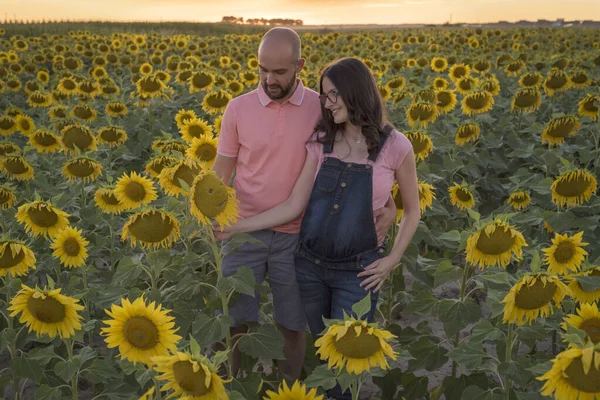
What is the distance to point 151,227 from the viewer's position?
3.02 meters

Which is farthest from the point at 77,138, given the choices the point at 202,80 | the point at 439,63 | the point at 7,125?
the point at 439,63

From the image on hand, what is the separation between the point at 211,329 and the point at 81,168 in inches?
98.2

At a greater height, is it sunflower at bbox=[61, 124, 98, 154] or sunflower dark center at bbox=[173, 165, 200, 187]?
sunflower dark center at bbox=[173, 165, 200, 187]

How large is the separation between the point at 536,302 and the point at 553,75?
22.6ft

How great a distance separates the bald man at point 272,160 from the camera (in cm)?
324

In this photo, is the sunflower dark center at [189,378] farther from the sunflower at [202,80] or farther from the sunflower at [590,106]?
the sunflower at [202,80]

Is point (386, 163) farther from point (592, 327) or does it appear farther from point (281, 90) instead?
point (592, 327)

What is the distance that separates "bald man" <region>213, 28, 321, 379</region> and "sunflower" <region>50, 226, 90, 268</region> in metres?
0.97

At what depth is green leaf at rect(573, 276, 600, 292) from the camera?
2848mm

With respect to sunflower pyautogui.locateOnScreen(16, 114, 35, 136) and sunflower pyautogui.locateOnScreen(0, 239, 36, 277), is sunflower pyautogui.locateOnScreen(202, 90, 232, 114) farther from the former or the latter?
sunflower pyautogui.locateOnScreen(0, 239, 36, 277)

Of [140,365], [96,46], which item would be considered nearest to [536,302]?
[140,365]

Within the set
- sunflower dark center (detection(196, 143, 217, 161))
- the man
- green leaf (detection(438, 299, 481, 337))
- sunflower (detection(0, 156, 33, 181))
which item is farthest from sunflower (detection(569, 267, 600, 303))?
sunflower (detection(0, 156, 33, 181))

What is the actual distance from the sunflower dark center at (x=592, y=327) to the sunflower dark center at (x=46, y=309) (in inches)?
86.6

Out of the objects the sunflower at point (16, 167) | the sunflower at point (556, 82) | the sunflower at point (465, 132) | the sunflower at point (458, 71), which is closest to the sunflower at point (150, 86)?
the sunflower at point (16, 167)
